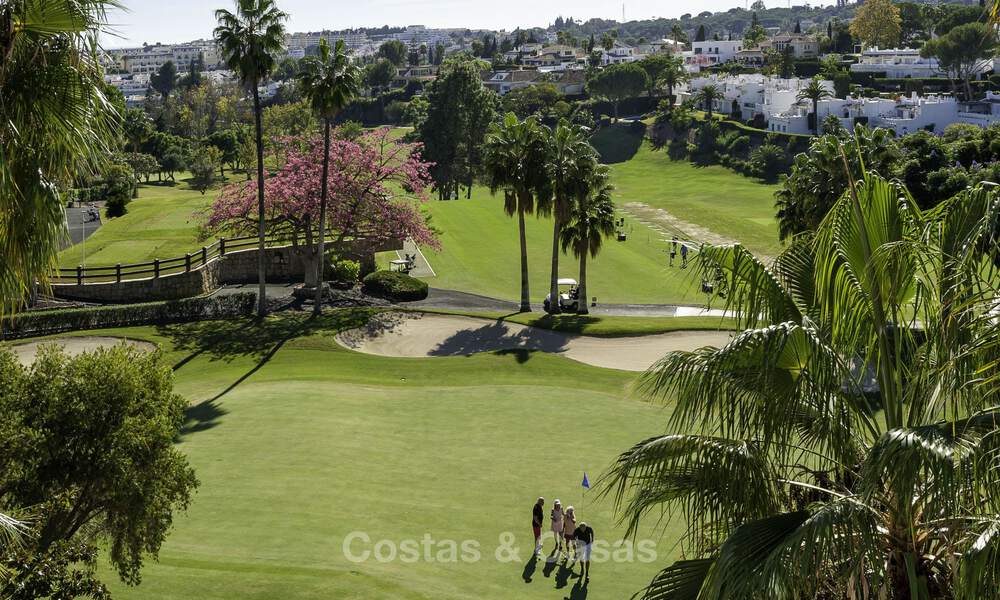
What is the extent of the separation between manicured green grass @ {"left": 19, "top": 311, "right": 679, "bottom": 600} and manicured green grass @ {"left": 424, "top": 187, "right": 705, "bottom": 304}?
1889 cm

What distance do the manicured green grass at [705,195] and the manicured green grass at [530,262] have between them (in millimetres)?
9484

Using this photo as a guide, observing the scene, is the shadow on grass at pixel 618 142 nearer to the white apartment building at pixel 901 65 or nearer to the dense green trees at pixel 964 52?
the dense green trees at pixel 964 52

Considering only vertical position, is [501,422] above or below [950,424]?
below

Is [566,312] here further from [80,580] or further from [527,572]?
[80,580]

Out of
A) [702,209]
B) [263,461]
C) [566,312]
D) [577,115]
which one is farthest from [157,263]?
[577,115]

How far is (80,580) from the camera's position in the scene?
45.2ft

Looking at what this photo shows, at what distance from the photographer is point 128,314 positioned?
153 ft

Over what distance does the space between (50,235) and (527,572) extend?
Answer: 13542 millimetres

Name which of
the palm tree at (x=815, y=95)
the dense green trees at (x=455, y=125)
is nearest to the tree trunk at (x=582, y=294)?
the dense green trees at (x=455, y=125)

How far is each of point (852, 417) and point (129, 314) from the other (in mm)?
41896

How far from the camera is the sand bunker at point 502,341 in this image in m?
43.0

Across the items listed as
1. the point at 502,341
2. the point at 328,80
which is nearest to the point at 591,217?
the point at 502,341

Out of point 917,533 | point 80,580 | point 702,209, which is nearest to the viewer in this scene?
point 917,533

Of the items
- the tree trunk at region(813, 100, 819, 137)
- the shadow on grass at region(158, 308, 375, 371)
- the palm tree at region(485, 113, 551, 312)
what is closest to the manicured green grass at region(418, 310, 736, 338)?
the shadow on grass at region(158, 308, 375, 371)
